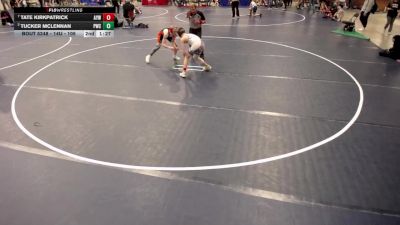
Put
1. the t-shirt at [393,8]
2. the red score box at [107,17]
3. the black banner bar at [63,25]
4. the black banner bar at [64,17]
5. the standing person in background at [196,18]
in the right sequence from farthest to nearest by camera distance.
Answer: the red score box at [107,17], the black banner bar at [64,17], the black banner bar at [63,25], the t-shirt at [393,8], the standing person in background at [196,18]

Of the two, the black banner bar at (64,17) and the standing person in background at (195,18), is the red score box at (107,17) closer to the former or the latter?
the black banner bar at (64,17)

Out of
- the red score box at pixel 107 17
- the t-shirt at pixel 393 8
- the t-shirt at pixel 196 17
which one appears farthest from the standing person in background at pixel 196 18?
the t-shirt at pixel 393 8

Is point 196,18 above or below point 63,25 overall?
above

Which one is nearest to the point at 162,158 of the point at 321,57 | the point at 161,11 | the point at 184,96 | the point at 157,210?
the point at 157,210

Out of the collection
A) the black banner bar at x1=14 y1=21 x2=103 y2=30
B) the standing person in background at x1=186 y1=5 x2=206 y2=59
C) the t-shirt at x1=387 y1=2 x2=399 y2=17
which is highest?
the t-shirt at x1=387 y1=2 x2=399 y2=17

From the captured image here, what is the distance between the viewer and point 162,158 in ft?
16.2

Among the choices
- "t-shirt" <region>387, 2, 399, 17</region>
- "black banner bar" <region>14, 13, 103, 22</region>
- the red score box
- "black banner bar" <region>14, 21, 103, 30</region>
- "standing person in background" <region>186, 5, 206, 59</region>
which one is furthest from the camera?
the red score box

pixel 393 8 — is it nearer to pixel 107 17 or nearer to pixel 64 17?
pixel 107 17

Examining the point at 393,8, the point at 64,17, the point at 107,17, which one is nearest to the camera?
the point at 393,8

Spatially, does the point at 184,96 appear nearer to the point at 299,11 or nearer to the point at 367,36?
the point at 367,36
